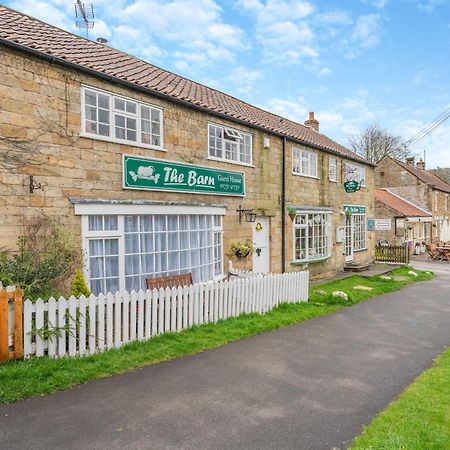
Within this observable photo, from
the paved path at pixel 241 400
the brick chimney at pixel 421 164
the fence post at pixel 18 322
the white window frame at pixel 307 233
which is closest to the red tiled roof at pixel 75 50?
the white window frame at pixel 307 233

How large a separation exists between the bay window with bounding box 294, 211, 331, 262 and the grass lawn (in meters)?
4.33

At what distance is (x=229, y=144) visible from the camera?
39.1 ft

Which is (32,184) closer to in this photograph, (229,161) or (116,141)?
(116,141)

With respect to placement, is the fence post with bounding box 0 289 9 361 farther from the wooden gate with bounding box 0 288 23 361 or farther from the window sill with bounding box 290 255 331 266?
the window sill with bounding box 290 255 331 266

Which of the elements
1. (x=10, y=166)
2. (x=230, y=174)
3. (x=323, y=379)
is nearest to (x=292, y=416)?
(x=323, y=379)

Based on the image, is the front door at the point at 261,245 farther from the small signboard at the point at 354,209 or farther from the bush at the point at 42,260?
the small signboard at the point at 354,209

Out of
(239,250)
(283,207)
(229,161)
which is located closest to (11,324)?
(239,250)

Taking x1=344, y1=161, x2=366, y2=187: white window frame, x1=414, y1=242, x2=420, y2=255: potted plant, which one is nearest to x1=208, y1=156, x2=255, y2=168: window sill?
x1=344, y1=161, x2=366, y2=187: white window frame

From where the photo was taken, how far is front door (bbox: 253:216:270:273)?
42.1 feet

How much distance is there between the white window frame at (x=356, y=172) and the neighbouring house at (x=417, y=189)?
15.4 metres

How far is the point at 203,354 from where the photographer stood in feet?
22.0

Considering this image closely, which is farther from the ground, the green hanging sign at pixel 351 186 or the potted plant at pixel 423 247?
the green hanging sign at pixel 351 186

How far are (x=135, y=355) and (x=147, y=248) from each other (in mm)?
3309

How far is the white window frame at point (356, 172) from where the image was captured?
18.4 meters
